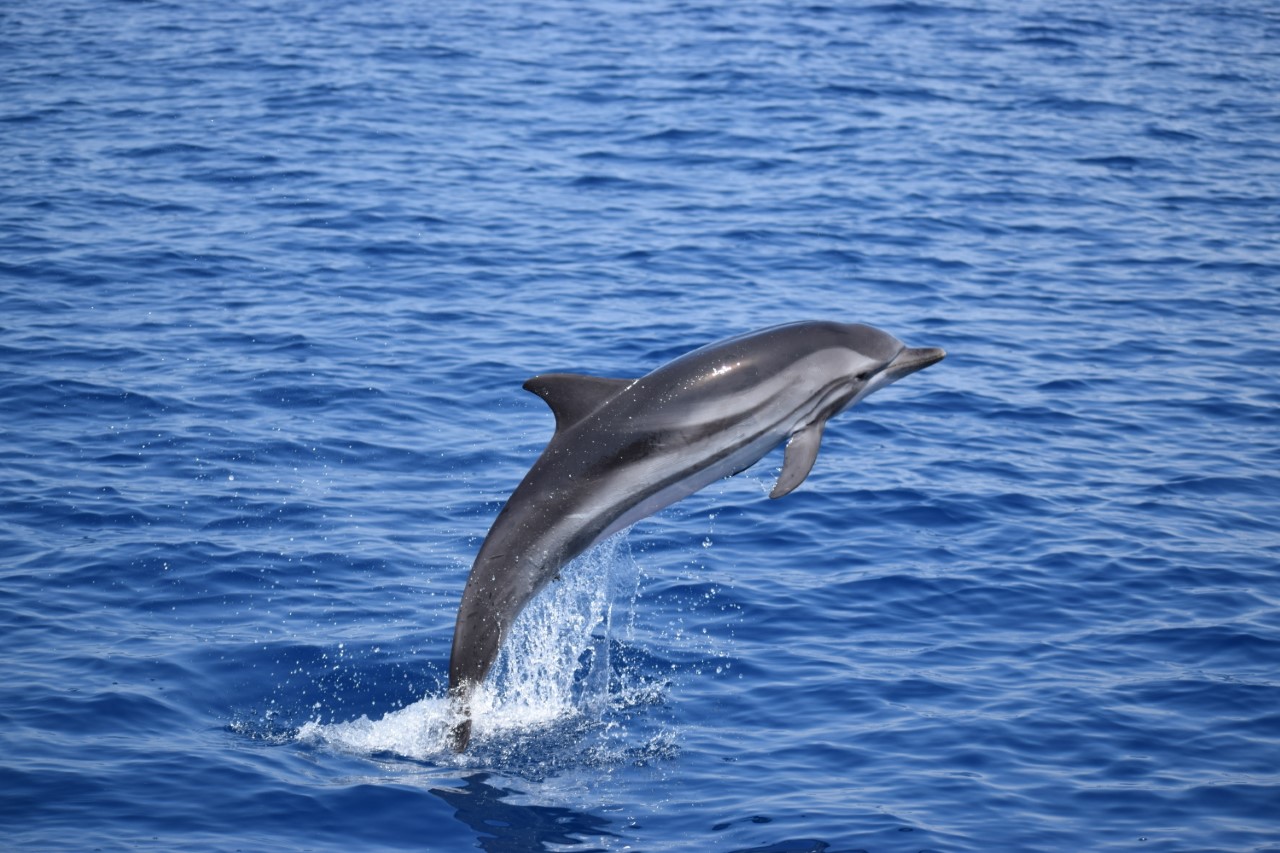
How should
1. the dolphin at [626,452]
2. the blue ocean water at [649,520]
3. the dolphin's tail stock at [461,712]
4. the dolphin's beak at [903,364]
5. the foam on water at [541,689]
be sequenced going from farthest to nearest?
1. the foam on water at [541,689]
2. the blue ocean water at [649,520]
3. the dolphin's beak at [903,364]
4. the dolphin's tail stock at [461,712]
5. the dolphin at [626,452]

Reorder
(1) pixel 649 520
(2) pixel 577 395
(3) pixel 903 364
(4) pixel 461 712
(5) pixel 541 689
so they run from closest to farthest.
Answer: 1. (2) pixel 577 395
2. (4) pixel 461 712
3. (3) pixel 903 364
4. (5) pixel 541 689
5. (1) pixel 649 520

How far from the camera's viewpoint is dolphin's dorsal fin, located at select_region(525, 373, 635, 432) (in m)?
8.64

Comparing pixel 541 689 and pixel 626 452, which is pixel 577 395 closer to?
pixel 626 452

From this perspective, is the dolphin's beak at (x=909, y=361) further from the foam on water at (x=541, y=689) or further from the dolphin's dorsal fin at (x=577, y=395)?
the foam on water at (x=541, y=689)

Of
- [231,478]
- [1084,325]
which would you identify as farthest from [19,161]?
[1084,325]

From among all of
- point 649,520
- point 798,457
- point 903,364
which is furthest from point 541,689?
point 903,364

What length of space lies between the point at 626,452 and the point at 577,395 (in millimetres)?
443

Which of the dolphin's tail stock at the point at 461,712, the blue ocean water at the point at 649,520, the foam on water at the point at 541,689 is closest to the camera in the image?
the dolphin's tail stock at the point at 461,712

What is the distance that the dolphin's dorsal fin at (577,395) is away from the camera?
28.3ft

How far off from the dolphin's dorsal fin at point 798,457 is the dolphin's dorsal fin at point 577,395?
3.27ft

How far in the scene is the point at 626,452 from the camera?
8578mm

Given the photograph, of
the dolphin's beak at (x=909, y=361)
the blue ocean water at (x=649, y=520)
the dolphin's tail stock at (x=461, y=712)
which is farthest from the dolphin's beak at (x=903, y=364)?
the dolphin's tail stock at (x=461, y=712)

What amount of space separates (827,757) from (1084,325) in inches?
387

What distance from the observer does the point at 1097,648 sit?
11.7 m
